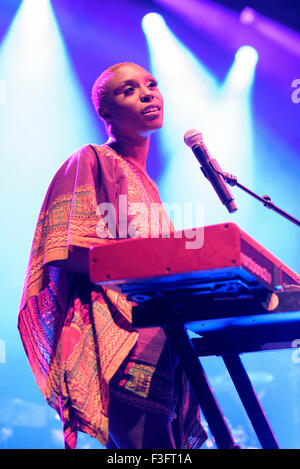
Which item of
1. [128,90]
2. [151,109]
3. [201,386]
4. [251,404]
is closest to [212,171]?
[151,109]

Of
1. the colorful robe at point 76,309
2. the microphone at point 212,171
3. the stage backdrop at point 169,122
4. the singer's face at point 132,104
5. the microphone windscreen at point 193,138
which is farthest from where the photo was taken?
the stage backdrop at point 169,122

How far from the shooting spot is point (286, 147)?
4.83 metres

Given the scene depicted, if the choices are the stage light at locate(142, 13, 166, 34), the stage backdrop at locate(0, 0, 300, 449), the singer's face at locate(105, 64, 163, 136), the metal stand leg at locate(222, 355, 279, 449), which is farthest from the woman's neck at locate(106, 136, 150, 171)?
the stage light at locate(142, 13, 166, 34)

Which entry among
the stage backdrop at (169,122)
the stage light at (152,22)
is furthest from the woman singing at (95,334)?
the stage light at (152,22)

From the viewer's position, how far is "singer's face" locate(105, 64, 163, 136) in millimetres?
2199

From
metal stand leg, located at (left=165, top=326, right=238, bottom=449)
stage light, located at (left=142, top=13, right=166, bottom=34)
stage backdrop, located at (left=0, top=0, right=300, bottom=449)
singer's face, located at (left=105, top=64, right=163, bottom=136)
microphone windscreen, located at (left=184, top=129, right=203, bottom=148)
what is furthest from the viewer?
stage light, located at (left=142, top=13, right=166, bottom=34)

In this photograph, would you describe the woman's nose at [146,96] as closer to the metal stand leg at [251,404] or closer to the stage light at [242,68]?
the metal stand leg at [251,404]

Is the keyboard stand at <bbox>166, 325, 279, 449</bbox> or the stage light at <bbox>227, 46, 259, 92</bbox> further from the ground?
the stage light at <bbox>227, 46, 259, 92</bbox>

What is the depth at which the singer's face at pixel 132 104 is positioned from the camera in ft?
7.22

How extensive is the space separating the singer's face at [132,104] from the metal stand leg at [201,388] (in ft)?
2.98

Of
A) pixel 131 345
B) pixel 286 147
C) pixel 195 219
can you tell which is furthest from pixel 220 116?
pixel 131 345

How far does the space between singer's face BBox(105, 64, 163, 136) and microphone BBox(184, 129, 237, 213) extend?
30cm

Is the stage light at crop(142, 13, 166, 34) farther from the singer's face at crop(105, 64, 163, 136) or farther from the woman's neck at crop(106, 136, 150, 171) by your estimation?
the woman's neck at crop(106, 136, 150, 171)

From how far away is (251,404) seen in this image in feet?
6.42
